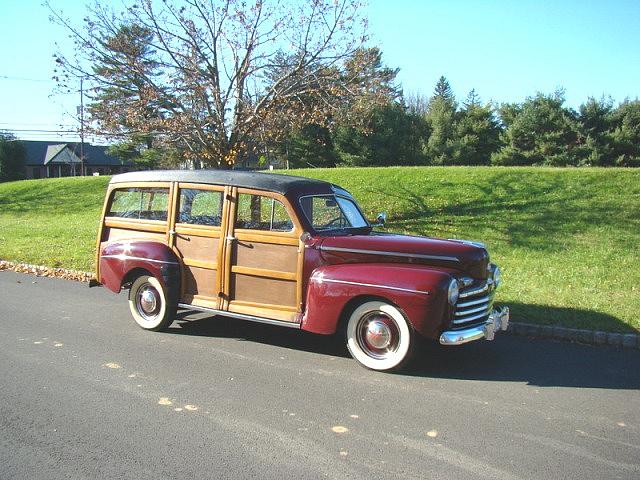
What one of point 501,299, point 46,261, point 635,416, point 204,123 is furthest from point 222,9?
point 635,416

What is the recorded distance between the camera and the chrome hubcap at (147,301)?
271 inches

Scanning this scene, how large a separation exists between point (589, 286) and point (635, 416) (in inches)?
180

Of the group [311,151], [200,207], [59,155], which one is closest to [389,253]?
[200,207]

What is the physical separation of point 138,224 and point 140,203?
28cm

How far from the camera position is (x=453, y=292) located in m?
5.12

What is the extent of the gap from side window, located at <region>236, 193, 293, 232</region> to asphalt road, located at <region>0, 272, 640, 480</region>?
4.50 ft

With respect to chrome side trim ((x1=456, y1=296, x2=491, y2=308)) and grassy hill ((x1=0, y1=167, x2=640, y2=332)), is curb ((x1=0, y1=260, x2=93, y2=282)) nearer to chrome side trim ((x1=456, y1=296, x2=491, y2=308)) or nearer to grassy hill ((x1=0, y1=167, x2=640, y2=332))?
grassy hill ((x1=0, y1=167, x2=640, y2=332))

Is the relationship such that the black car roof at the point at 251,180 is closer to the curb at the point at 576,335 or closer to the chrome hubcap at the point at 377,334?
the chrome hubcap at the point at 377,334

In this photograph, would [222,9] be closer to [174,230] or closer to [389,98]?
[389,98]

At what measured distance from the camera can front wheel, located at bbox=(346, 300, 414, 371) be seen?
209 inches

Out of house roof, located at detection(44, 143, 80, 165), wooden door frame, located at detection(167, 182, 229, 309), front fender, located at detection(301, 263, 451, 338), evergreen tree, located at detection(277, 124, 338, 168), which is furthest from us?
house roof, located at detection(44, 143, 80, 165)

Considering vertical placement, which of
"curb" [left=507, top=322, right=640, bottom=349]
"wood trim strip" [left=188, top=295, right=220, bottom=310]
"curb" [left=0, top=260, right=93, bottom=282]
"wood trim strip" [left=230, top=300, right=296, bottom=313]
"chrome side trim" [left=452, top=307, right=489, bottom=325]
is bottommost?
"curb" [left=0, top=260, right=93, bottom=282]

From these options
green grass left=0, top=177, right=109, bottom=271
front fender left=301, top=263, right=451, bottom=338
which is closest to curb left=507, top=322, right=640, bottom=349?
front fender left=301, top=263, right=451, bottom=338

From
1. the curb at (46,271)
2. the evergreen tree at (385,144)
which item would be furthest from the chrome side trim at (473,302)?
the evergreen tree at (385,144)
